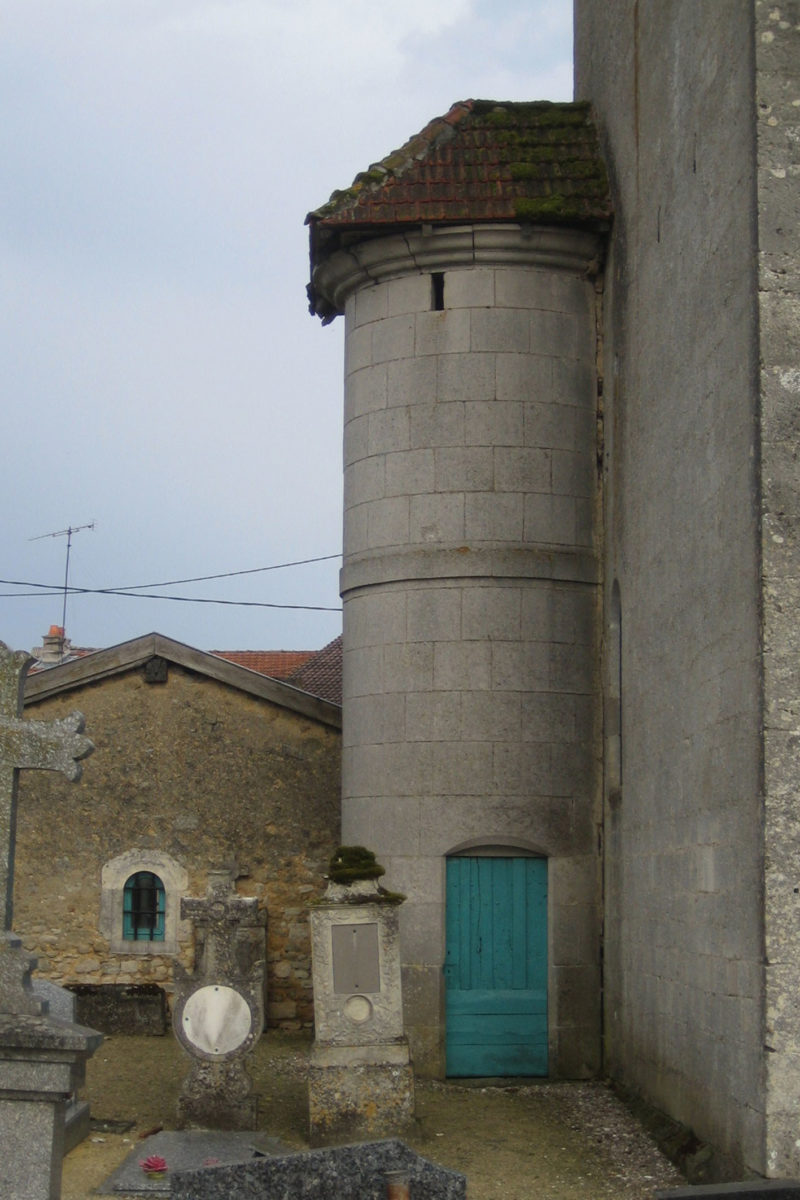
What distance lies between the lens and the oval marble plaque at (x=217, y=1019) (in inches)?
433

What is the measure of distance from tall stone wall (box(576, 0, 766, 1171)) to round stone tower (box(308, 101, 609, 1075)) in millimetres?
369

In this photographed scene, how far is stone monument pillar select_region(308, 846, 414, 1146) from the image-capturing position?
10.6 meters

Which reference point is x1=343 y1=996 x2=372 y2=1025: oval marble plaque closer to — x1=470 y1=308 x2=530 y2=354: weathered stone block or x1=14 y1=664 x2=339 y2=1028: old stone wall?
x1=14 y1=664 x2=339 y2=1028: old stone wall

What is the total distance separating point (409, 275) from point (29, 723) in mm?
7247

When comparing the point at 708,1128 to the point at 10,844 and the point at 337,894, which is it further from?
the point at 10,844

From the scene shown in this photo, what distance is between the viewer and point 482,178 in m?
14.0

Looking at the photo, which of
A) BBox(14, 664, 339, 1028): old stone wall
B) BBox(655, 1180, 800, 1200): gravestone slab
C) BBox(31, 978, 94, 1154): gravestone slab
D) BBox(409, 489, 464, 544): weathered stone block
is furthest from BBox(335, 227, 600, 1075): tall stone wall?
BBox(655, 1180, 800, 1200): gravestone slab

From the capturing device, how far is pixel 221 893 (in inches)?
449

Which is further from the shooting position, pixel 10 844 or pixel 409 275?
pixel 409 275

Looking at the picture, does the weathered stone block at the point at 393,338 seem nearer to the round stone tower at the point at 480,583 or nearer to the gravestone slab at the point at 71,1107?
the round stone tower at the point at 480,583

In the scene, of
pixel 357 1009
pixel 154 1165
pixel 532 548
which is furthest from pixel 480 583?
pixel 154 1165

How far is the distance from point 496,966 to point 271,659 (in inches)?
802

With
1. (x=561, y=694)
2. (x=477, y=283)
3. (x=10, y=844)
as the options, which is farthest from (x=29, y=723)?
(x=477, y=283)

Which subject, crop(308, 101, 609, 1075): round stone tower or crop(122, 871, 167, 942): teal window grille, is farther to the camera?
crop(122, 871, 167, 942): teal window grille
